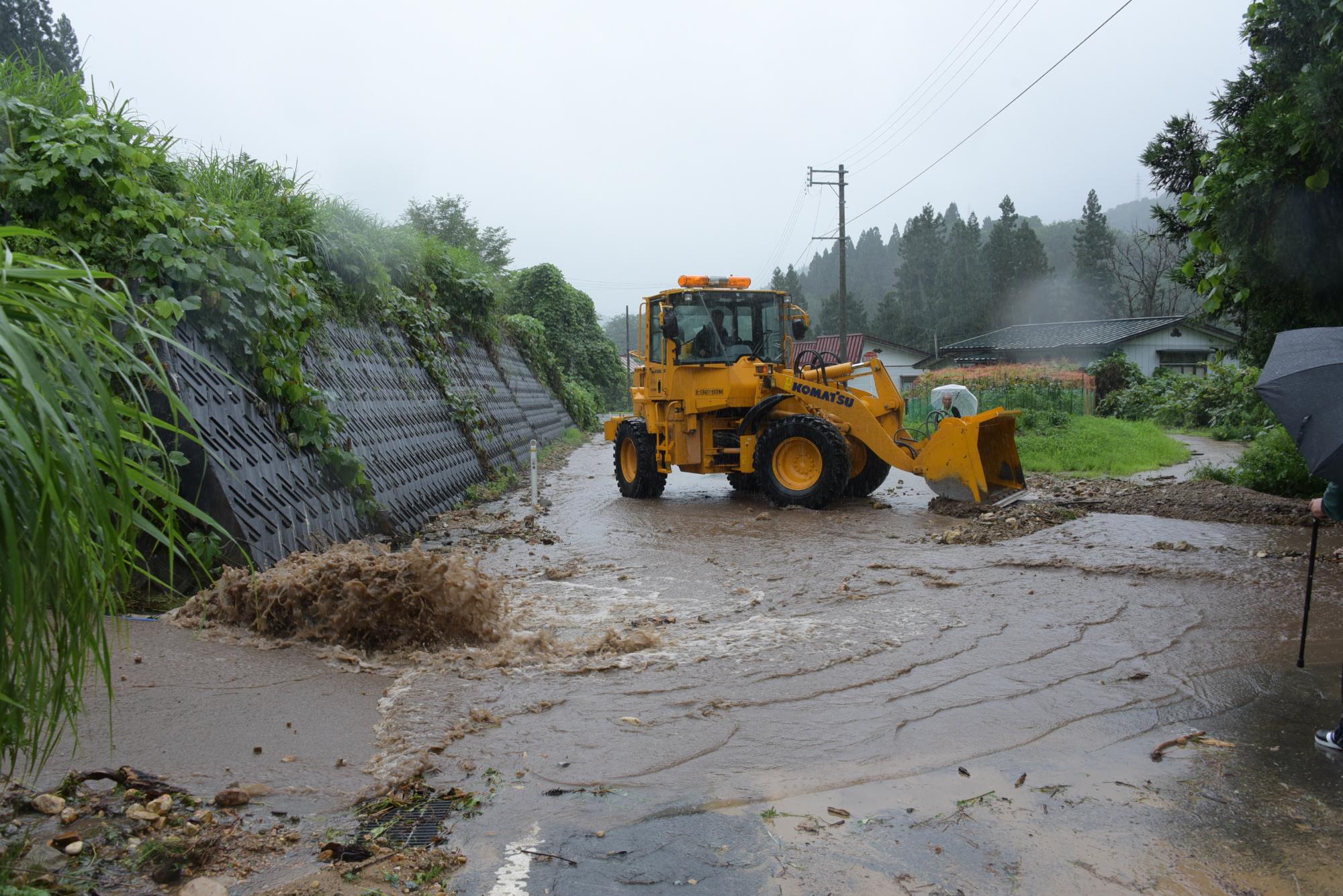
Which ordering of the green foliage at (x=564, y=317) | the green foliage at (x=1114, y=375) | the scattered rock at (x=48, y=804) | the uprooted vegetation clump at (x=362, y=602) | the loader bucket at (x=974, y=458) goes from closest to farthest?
the scattered rock at (x=48, y=804) < the uprooted vegetation clump at (x=362, y=602) < the loader bucket at (x=974, y=458) < the green foliage at (x=1114, y=375) < the green foliage at (x=564, y=317)

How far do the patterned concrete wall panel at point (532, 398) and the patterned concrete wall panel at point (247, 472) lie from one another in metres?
12.6

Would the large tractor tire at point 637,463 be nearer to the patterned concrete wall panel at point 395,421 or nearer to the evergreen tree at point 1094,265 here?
the patterned concrete wall panel at point 395,421

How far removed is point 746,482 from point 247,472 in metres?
9.31

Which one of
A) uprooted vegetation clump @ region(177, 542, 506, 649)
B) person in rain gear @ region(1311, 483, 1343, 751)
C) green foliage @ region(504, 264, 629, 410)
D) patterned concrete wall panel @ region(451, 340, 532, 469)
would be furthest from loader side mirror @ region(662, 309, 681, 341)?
green foliage @ region(504, 264, 629, 410)

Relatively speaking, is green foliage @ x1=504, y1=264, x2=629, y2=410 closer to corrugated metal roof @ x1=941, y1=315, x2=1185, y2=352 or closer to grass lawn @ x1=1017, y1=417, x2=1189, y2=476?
corrugated metal roof @ x1=941, y1=315, x2=1185, y2=352

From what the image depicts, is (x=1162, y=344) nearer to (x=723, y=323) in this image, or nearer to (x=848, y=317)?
(x=848, y=317)

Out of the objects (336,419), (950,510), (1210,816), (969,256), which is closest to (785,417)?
(950,510)

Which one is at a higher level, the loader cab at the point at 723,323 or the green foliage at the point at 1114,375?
the loader cab at the point at 723,323

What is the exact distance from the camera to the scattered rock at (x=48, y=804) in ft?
11.5

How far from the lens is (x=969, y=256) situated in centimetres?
7619

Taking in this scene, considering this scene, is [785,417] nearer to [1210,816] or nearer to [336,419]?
[336,419]

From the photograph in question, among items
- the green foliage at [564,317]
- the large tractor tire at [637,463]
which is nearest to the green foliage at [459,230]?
the green foliage at [564,317]

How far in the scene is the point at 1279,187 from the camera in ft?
28.4

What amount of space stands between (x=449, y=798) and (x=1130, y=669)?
4059 millimetres
